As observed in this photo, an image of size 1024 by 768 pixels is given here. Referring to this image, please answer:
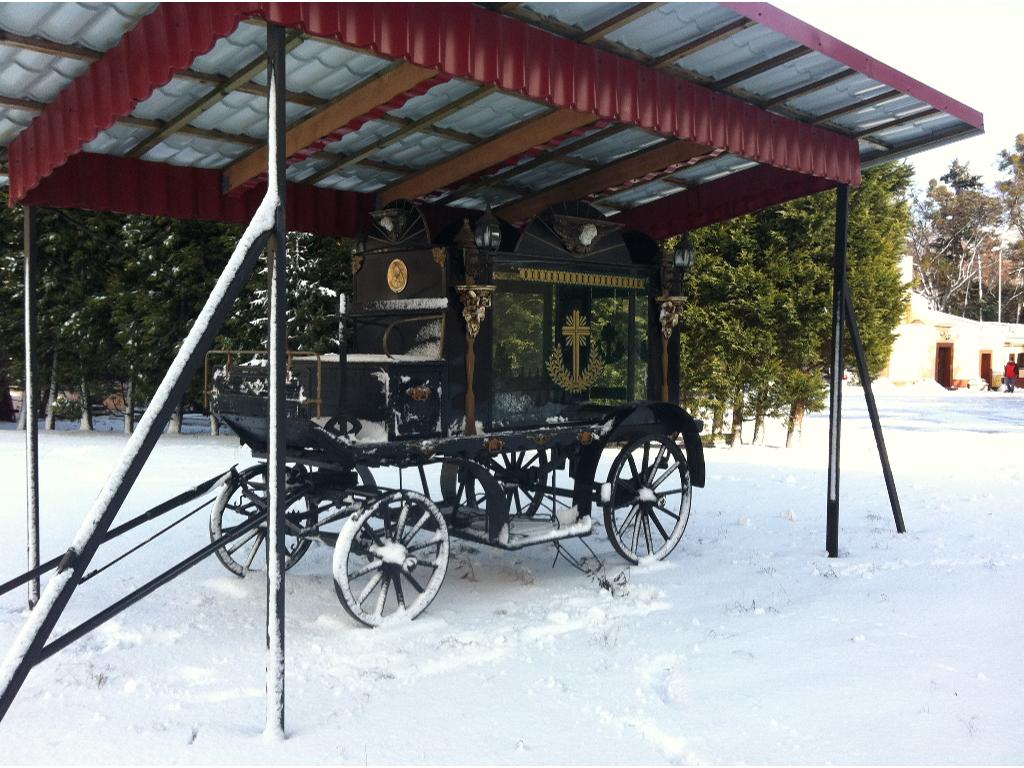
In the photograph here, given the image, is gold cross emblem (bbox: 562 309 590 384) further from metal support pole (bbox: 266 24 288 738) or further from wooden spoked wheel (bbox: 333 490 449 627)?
metal support pole (bbox: 266 24 288 738)

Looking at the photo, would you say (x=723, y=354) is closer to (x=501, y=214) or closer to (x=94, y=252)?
(x=501, y=214)

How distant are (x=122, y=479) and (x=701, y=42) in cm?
405

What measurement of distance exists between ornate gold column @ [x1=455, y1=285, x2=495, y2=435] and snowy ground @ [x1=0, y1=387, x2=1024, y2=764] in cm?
135

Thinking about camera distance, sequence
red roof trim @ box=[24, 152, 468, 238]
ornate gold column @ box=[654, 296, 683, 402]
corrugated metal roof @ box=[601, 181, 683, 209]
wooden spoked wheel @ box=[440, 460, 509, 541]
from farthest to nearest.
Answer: corrugated metal roof @ box=[601, 181, 683, 209] < ornate gold column @ box=[654, 296, 683, 402] < red roof trim @ box=[24, 152, 468, 238] < wooden spoked wheel @ box=[440, 460, 509, 541]

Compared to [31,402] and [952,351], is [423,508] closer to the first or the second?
[31,402]

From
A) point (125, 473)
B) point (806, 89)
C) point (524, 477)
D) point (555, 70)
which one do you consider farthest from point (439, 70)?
point (524, 477)

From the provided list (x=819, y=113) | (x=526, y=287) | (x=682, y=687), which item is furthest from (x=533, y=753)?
(x=819, y=113)

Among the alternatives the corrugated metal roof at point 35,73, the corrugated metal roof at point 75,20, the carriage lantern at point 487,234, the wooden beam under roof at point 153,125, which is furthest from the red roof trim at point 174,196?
the corrugated metal roof at point 75,20

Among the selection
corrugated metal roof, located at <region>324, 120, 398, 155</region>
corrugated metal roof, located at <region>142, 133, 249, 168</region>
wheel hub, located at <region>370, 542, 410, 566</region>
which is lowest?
wheel hub, located at <region>370, 542, 410, 566</region>

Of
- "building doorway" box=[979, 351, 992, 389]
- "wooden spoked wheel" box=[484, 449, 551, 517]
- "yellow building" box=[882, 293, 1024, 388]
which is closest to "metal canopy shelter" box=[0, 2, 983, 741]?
"wooden spoked wheel" box=[484, 449, 551, 517]

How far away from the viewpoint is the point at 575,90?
15.9 ft

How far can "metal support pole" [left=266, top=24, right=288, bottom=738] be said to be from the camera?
3.91 metres

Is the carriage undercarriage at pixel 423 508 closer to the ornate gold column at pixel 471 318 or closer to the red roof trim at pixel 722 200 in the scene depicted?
the ornate gold column at pixel 471 318

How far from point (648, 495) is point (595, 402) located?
3.08ft
